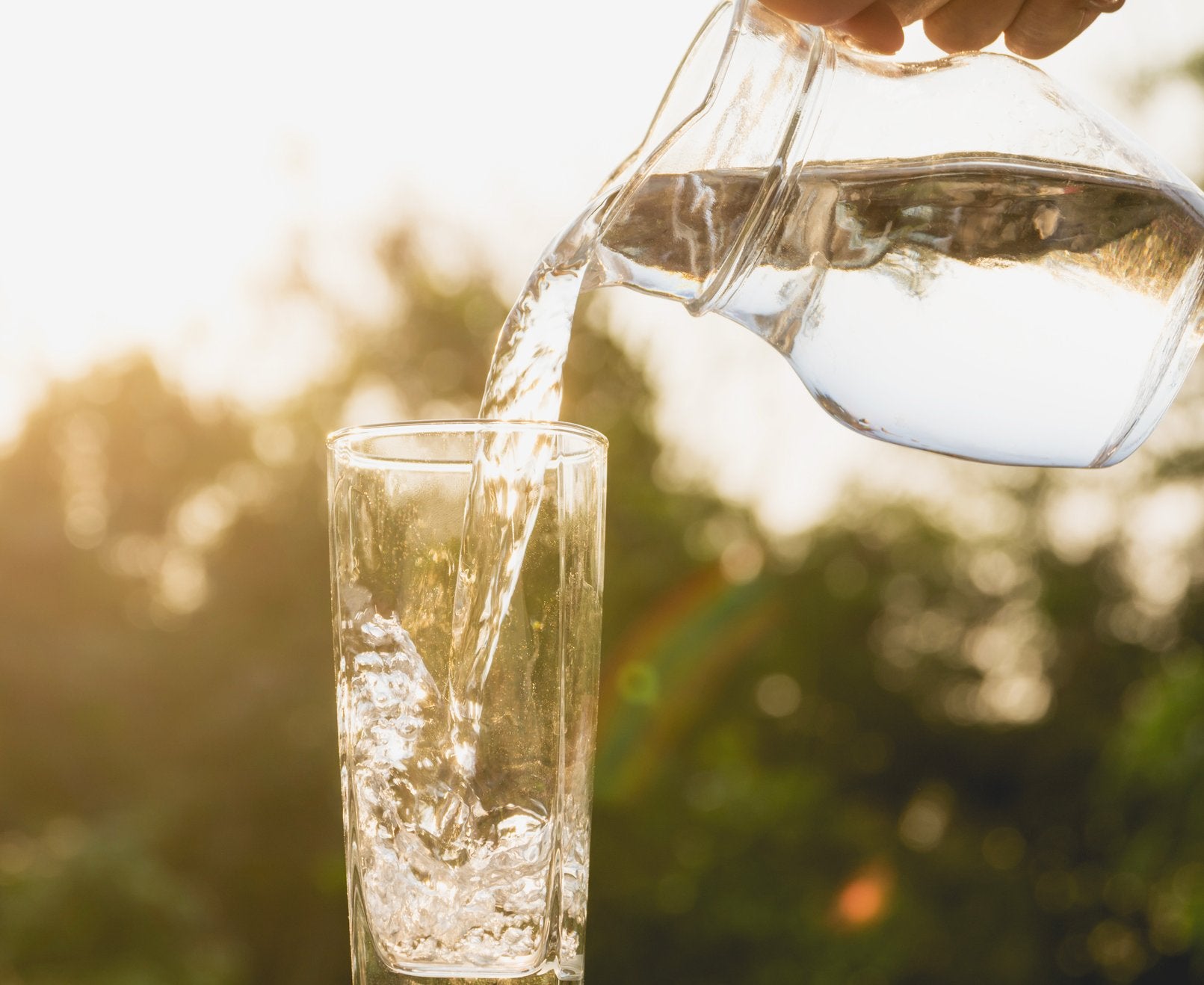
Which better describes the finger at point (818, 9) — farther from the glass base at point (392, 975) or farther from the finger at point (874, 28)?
the glass base at point (392, 975)

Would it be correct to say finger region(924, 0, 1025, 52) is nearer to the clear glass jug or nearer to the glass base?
the clear glass jug

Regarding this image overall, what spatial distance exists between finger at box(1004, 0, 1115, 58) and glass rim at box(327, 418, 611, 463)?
2.89 feet

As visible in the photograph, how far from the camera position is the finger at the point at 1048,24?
4.92 ft

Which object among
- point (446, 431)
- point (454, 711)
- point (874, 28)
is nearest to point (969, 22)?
point (874, 28)

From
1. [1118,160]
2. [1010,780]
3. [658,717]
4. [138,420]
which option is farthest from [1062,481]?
[1118,160]

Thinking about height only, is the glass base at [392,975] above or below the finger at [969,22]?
below

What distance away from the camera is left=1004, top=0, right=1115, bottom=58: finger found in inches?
59.1

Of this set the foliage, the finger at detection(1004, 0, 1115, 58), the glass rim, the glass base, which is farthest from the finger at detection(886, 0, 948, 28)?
the foliage

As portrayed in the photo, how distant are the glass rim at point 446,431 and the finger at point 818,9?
0.44 meters

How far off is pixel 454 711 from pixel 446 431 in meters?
0.22

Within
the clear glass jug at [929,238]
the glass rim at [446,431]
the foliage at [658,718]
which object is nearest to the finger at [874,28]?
the clear glass jug at [929,238]

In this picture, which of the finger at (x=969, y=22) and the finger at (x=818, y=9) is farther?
the finger at (x=969, y=22)

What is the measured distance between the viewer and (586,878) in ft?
3.50

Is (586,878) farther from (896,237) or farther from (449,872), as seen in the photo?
(896,237)
